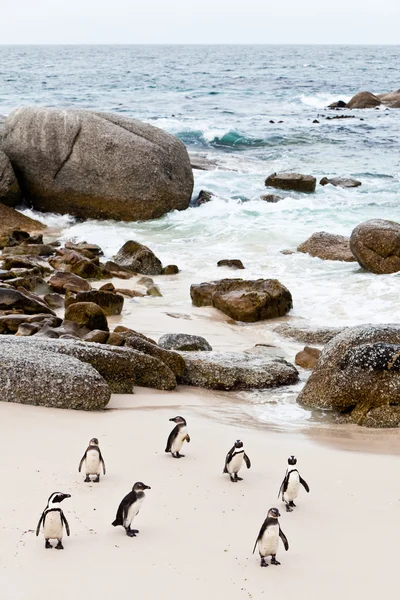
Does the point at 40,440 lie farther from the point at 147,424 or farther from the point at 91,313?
the point at 91,313

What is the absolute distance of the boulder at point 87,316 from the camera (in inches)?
412

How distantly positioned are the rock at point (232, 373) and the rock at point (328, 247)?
21.7 feet

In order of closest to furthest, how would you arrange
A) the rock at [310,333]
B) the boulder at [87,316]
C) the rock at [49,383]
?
the rock at [49,383] → the boulder at [87,316] → the rock at [310,333]

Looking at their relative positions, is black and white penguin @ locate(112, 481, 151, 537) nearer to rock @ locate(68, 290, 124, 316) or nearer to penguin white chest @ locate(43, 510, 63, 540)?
penguin white chest @ locate(43, 510, 63, 540)

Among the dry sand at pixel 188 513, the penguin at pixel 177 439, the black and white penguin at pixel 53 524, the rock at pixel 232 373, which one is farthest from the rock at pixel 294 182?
the black and white penguin at pixel 53 524

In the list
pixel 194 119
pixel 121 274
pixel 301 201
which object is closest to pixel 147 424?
pixel 121 274

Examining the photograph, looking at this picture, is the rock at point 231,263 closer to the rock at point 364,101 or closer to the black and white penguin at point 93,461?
the black and white penguin at point 93,461

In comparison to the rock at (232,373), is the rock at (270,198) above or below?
above

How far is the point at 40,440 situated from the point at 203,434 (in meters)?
1.38

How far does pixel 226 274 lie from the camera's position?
14898mm

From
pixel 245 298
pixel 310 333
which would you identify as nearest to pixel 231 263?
pixel 245 298

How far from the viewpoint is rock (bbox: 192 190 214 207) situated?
65.5 feet

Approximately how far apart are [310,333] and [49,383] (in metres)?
4.58

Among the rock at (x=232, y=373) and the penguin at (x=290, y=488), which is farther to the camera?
the rock at (x=232, y=373)
